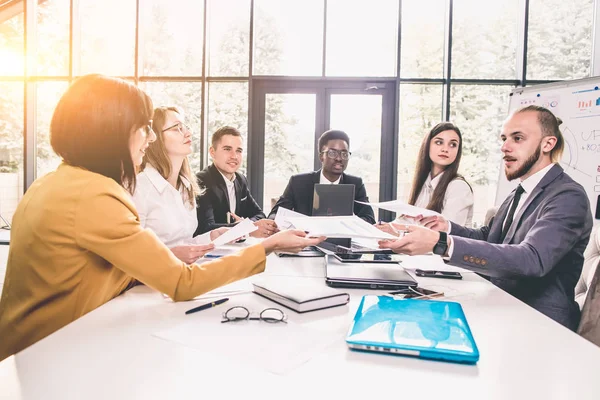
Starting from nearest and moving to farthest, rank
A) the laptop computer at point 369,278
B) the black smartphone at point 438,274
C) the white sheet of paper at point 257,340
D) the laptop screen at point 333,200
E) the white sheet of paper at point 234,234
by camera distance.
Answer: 1. the white sheet of paper at point 257,340
2. the laptop computer at point 369,278
3. the white sheet of paper at point 234,234
4. the black smartphone at point 438,274
5. the laptop screen at point 333,200

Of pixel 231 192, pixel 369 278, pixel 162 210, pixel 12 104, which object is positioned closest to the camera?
pixel 369 278

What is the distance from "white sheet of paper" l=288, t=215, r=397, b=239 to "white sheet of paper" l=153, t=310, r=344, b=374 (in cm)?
44

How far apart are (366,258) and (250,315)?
887 mm

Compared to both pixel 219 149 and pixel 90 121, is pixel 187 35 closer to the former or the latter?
pixel 219 149

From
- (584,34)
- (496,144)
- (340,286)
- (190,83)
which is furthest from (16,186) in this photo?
(584,34)

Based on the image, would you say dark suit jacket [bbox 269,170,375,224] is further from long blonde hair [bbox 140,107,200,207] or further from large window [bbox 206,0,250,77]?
large window [bbox 206,0,250,77]

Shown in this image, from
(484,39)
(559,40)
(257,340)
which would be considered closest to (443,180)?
(257,340)

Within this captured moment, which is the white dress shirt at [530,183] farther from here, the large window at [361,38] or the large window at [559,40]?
the large window at [559,40]

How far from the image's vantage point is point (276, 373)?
2.70ft

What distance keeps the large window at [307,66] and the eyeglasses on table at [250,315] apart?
174 inches

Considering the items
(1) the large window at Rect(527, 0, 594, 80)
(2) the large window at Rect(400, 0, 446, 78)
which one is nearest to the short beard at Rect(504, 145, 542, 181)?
(2) the large window at Rect(400, 0, 446, 78)

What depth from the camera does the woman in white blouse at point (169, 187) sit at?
7.08 ft

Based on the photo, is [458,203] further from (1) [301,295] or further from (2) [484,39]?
(2) [484,39]

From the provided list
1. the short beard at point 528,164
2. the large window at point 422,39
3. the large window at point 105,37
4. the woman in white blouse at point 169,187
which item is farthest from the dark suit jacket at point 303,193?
the large window at point 105,37
